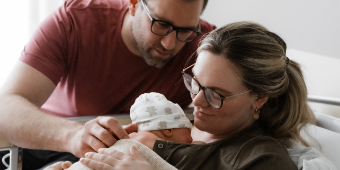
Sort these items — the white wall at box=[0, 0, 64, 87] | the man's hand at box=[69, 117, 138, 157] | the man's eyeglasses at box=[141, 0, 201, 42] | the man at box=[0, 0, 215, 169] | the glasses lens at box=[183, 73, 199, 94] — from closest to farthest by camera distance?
1. the man's hand at box=[69, 117, 138, 157]
2. the glasses lens at box=[183, 73, 199, 94]
3. the man at box=[0, 0, 215, 169]
4. the man's eyeglasses at box=[141, 0, 201, 42]
5. the white wall at box=[0, 0, 64, 87]

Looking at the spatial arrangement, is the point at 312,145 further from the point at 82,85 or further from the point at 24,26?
the point at 24,26

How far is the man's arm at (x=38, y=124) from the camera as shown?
3.84 feet

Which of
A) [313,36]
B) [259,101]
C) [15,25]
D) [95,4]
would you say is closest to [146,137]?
[259,101]

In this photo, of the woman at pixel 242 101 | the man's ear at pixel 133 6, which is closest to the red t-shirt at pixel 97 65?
the man's ear at pixel 133 6

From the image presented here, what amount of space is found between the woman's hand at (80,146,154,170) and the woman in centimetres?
2

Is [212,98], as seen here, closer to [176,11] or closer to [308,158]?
[308,158]

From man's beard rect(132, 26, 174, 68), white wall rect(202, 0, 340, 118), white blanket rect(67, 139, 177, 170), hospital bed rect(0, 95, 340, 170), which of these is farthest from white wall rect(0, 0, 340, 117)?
white blanket rect(67, 139, 177, 170)

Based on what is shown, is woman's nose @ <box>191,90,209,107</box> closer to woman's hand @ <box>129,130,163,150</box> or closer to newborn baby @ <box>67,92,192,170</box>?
newborn baby @ <box>67,92,192,170</box>

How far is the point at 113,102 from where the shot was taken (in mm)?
2025

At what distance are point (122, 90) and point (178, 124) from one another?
2.48 ft

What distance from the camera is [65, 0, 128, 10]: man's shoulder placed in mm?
1963

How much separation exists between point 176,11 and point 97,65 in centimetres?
62

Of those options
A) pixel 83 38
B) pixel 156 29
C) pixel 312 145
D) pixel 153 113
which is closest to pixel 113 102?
pixel 83 38

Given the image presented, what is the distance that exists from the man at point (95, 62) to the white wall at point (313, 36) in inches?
18.9
